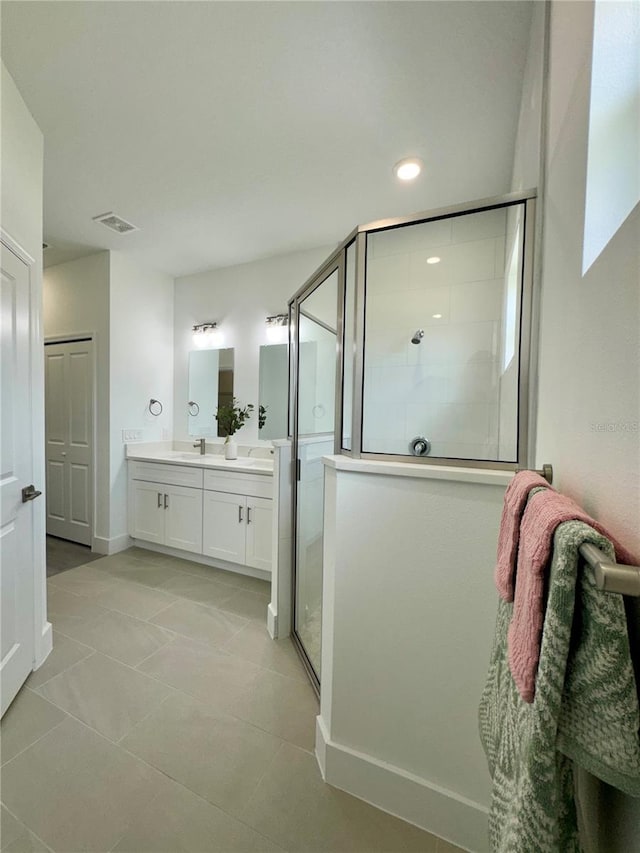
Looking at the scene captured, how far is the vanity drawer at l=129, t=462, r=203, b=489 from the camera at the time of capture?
9.70ft

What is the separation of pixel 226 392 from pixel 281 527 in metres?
1.84

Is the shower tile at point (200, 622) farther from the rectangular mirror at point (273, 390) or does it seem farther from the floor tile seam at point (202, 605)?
the rectangular mirror at point (273, 390)

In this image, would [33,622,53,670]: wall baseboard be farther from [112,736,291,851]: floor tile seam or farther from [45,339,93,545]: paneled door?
[45,339,93,545]: paneled door

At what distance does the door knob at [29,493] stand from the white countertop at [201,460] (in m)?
1.25

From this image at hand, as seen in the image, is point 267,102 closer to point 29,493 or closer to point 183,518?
point 29,493

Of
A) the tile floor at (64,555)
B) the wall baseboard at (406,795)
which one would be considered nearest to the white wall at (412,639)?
the wall baseboard at (406,795)

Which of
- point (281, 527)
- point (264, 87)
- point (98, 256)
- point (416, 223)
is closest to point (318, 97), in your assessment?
Answer: point (264, 87)

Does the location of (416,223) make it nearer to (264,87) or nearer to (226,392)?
(264,87)

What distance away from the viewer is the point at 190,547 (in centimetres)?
298

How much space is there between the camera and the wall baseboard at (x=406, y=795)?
1065 millimetres

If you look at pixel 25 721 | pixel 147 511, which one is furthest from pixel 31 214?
pixel 147 511

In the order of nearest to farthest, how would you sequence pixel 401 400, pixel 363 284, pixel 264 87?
pixel 363 284, pixel 264 87, pixel 401 400

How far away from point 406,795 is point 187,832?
0.70 meters

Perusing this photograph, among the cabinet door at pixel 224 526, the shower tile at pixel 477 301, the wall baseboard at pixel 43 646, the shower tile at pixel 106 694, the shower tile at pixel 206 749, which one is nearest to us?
the shower tile at pixel 206 749
